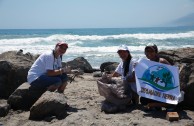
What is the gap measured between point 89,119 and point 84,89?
9.51 feet

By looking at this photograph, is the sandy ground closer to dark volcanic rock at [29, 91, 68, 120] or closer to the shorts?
dark volcanic rock at [29, 91, 68, 120]

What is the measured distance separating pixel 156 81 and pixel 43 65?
7.53ft

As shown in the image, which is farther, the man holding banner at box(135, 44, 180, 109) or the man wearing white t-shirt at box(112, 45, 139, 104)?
the man wearing white t-shirt at box(112, 45, 139, 104)

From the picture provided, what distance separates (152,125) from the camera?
4.81 m

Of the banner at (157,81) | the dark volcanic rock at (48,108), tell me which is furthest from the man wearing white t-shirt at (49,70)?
the banner at (157,81)

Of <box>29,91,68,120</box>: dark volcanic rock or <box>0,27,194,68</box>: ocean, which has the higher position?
<box>29,91,68,120</box>: dark volcanic rock

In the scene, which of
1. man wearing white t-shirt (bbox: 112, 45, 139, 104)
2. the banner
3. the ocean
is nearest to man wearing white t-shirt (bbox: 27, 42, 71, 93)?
man wearing white t-shirt (bbox: 112, 45, 139, 104)

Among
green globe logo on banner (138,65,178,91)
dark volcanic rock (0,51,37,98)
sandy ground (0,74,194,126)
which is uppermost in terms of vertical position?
green globe logo on banner (138,65,178,91)

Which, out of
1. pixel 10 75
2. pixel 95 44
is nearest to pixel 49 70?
pixel 10 75

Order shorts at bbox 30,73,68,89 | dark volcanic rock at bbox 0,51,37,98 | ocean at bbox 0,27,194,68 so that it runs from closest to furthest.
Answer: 1. shorts at bbox 30,73,68,89
2. dark volcanic rock at bbox 0,51,37,98
3. ocean at bbox 0,27,194,68

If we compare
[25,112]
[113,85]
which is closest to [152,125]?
[113,85]

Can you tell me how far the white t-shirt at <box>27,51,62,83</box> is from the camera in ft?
19.0

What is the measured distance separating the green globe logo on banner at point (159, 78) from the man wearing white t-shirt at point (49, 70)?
1.61m

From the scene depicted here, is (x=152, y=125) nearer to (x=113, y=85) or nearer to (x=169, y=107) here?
(x=169, y=107)
